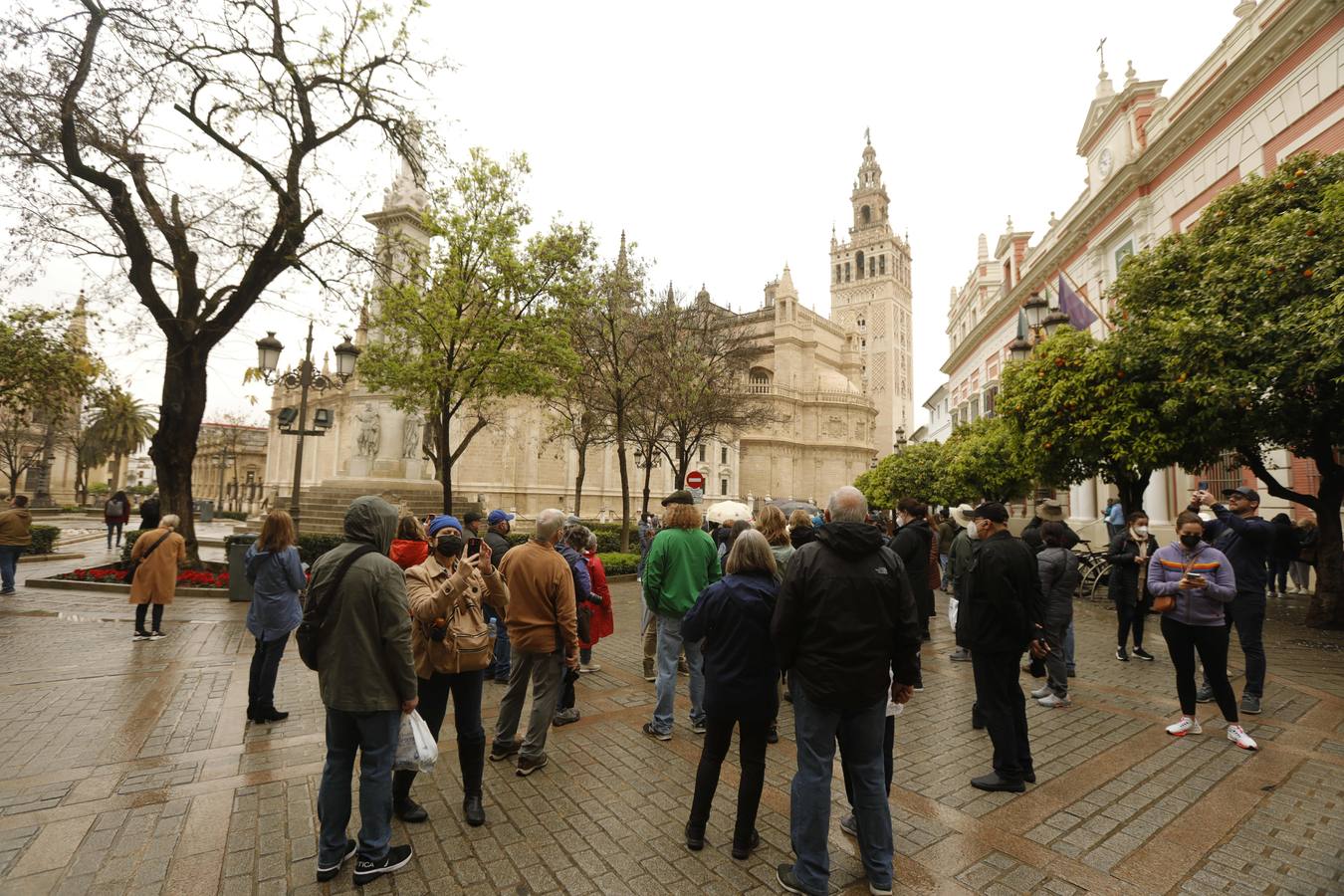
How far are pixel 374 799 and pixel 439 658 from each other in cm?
78

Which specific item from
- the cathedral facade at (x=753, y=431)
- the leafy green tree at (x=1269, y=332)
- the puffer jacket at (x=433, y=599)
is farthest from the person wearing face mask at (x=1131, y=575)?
the puffer jacket at (x=433, y=599)

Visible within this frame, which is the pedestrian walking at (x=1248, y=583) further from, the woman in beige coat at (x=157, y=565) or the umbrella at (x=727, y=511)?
the woman in beige coat at (x=157, y=565)

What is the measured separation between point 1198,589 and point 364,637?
6529 mm

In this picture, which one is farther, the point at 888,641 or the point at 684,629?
the point at 684,629

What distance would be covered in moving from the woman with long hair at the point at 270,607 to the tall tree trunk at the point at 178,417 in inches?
355

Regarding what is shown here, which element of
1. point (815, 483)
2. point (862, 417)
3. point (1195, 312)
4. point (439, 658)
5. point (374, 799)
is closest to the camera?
point (374, 799)

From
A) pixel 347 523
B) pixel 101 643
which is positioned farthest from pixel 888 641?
pixel 101 643

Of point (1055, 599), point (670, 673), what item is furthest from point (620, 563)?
point (1055, 599)

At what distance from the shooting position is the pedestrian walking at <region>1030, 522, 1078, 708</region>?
6.25 meters

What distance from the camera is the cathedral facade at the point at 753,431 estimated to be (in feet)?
58.2

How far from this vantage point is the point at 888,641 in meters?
3.26

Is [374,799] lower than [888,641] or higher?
lower

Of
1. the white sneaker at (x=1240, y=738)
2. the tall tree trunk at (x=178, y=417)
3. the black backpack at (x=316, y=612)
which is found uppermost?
the tall tree trunk at (x=178, y=417)

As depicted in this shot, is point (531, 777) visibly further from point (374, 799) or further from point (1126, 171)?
point (1126, 171)
